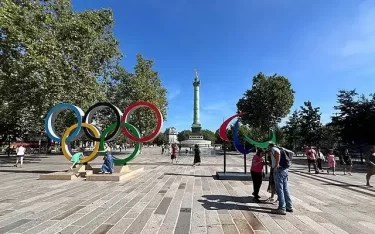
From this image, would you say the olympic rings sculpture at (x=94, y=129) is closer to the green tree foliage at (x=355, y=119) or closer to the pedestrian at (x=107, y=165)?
the pedestrian at (x=107, y=165)

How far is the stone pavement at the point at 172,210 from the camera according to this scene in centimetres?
668

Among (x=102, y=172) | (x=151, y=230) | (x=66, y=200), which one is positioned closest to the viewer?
(x=151, y=230)

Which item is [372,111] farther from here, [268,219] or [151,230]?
[151,230]

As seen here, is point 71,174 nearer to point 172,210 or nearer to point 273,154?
point 172,210

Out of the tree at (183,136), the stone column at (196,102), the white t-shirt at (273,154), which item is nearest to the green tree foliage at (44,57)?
the white t-shirt at (273,154)

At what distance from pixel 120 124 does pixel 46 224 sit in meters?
10.4

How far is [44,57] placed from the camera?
868 inches

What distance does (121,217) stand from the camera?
7512 mm

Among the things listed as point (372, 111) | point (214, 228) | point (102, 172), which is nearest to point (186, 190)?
point (214, 228)

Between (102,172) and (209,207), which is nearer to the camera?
(209,207)

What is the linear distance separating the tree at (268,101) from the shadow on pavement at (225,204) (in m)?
46.2

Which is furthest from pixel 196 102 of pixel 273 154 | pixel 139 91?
pixel 273 154

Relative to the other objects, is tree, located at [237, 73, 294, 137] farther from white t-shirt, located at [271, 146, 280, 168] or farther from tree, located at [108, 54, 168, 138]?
white t-shirt, located at [271, 146, 280, 168]

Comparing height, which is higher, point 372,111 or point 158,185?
point 372,111
